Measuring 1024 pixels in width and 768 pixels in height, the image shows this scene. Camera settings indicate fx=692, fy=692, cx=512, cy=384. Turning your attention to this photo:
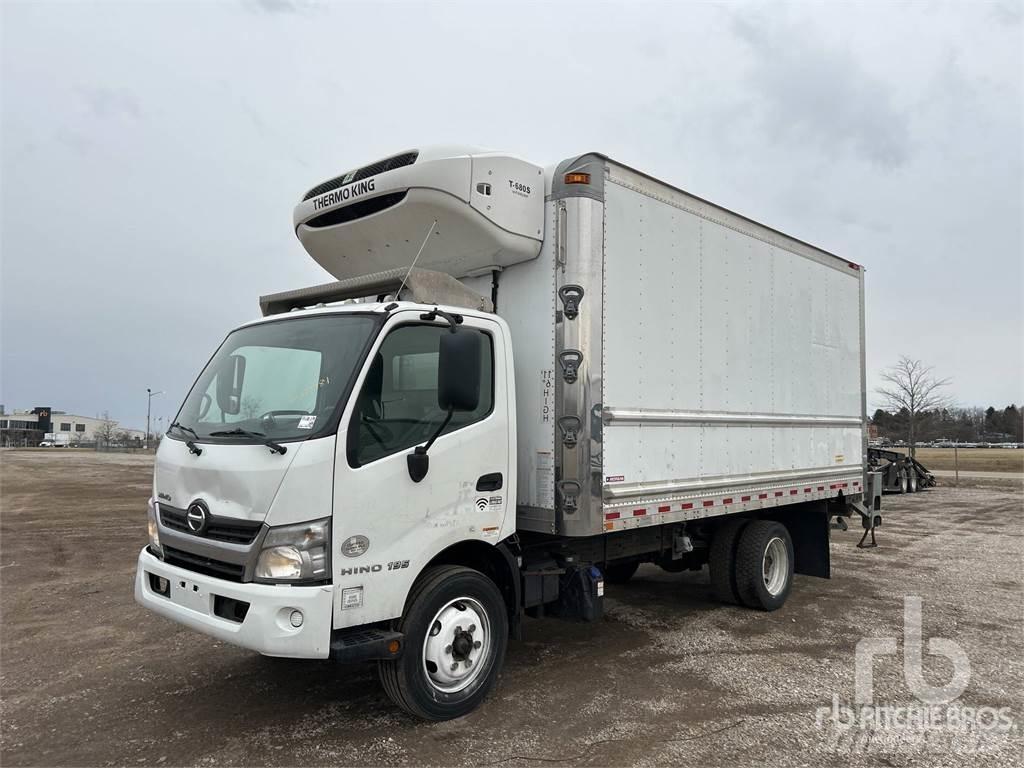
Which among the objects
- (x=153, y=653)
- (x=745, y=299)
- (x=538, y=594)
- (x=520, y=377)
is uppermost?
(x=745, y=299)

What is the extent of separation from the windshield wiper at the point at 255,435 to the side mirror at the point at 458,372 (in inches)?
35.3

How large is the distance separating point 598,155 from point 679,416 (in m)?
2.13

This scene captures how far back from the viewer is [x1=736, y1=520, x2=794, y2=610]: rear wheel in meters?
6.87

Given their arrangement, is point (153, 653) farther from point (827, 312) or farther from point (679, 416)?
point (827, 312)

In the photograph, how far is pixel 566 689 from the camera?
4902mm

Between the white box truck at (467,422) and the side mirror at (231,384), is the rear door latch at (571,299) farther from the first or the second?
the side mirror at (231,384)

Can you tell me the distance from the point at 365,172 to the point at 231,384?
6.07 feet

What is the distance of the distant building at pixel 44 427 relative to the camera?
9400 cm

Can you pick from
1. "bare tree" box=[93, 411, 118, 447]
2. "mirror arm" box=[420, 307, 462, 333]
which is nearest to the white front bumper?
"mirror arm" box=[420, 307, 462, 333]

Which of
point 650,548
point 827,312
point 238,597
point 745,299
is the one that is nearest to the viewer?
point 238,597

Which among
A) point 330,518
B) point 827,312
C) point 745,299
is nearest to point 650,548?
point 745,299

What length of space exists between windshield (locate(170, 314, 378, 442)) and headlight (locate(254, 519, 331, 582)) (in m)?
0.50

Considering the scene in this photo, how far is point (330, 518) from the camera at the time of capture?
144 inches

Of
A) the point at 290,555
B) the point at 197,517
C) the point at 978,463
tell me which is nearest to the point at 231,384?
the point at 197,517
